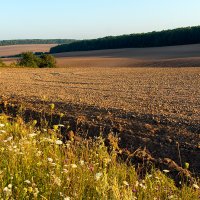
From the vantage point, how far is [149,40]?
259ft

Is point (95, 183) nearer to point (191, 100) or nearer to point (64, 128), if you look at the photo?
point (64, 128)

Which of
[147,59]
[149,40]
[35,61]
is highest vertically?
[149,40]

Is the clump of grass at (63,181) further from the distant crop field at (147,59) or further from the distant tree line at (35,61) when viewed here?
the distant tree line at (35,61)

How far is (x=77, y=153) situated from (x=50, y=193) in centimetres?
187

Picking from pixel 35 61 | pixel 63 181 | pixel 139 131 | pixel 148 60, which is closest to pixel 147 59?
pixel 148 60

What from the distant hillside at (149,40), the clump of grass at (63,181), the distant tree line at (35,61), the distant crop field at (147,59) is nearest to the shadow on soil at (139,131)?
the clump of grass at (63,181)

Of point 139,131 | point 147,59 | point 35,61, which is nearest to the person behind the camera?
point 139,131

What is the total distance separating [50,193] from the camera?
3684 mm

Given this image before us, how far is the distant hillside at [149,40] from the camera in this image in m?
74.6

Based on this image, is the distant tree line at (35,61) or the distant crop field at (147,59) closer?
the distant crop field at (147,59)

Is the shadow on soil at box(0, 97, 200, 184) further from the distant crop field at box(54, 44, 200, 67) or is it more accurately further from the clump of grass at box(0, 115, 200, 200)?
the distant crop field at box(54, 44, 200, 67)

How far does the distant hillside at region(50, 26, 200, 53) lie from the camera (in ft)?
245

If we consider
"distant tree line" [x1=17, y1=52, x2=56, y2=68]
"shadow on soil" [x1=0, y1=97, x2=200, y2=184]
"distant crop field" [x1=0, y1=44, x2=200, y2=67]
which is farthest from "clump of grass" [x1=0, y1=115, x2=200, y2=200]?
"distant tree line" [x1=17, y1=52, x2=56, y2=68]

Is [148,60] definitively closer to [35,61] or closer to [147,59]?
[147,59]
